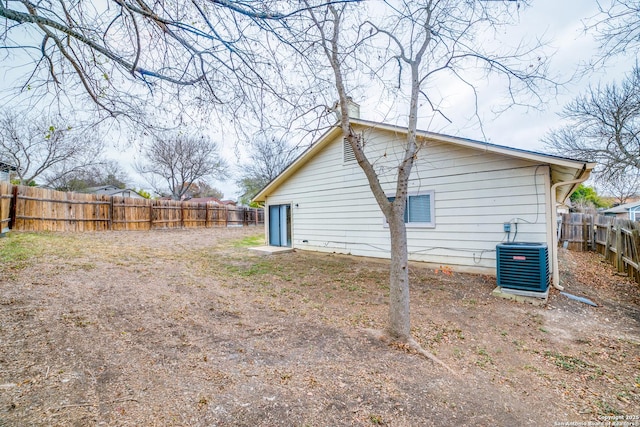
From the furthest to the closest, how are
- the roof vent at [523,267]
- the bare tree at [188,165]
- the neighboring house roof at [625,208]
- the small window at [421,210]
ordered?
the bare tree at [188,165] < the neighboring house roof at [625,208] < the small window at [421,210] < the roof vent at [523,267]

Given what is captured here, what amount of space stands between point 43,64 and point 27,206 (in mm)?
10471

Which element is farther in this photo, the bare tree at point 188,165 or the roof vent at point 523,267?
the bare tree at point 188,165

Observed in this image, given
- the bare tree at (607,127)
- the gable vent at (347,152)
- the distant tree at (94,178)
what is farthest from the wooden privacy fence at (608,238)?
the distant tree at (94,178)

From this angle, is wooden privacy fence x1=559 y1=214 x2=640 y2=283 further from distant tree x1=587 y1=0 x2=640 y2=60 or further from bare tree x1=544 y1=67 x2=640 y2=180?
distant tree x1=587 y1=0 x2=640 y2=60

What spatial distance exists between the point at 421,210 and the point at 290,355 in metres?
5.74

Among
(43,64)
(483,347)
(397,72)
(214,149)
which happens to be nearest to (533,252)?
(483,347)

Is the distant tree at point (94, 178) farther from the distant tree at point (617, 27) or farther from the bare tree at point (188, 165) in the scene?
the distant tree at point (617, 27)

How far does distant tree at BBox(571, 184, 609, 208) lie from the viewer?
25969mm

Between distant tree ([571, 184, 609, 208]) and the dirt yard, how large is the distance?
26.5 metres

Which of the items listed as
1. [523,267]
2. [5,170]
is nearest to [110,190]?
[5,170]

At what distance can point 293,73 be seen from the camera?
3895mm

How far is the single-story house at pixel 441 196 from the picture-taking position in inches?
231

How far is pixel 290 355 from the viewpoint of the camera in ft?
9.91

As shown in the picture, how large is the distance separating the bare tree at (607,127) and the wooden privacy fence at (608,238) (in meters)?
2.16
